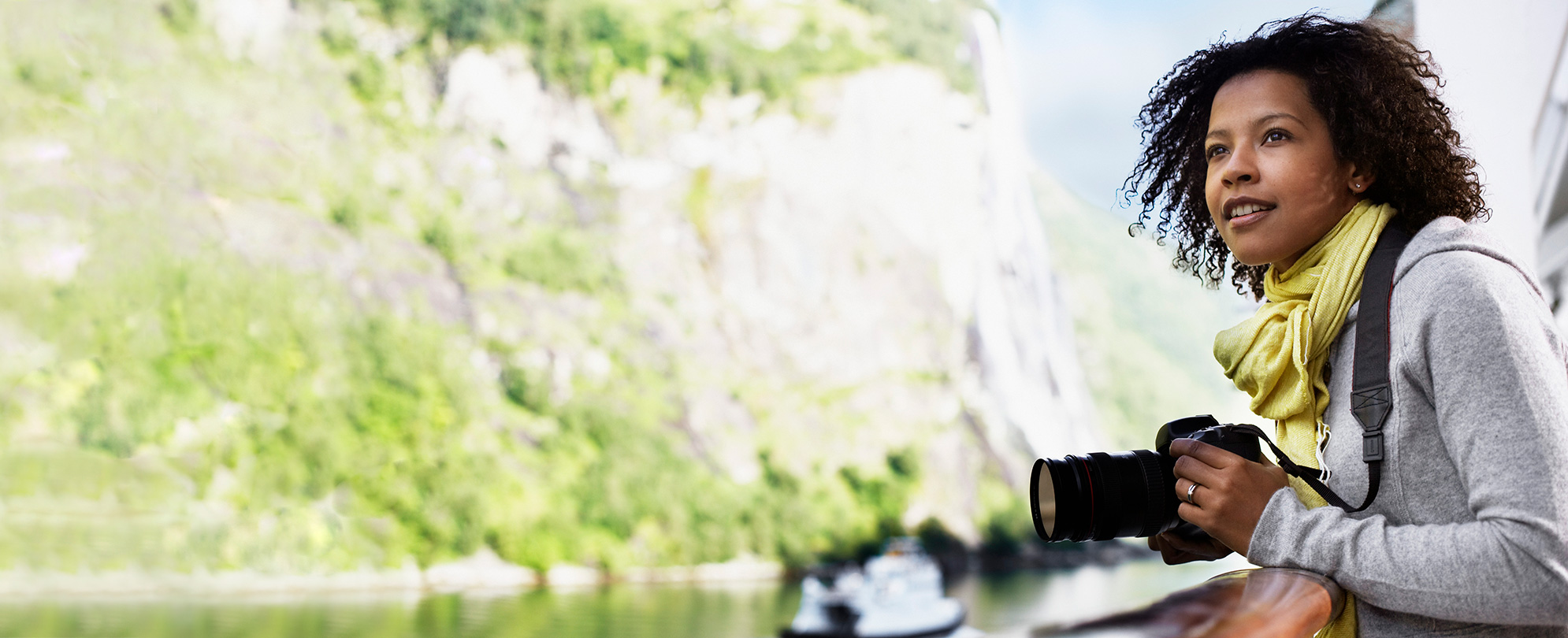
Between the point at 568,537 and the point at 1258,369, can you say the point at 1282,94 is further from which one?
the point at 568,537

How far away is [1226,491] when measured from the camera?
0.44m

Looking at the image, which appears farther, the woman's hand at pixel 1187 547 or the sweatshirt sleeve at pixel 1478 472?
the woman's hand at pixel 1187 547

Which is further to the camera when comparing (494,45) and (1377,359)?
(494,45)

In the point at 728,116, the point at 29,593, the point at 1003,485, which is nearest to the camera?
the point at 29,593

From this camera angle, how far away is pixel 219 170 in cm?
1305

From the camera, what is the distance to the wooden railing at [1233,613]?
0.30 meters

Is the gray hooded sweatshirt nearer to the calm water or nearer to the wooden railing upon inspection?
the wooden railing

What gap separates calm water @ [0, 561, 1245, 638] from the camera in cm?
1089

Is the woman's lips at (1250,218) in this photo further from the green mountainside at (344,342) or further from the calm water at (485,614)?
the green mountainside at (344,342)

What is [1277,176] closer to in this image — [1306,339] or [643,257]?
[1306,339]

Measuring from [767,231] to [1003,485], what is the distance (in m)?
4.69

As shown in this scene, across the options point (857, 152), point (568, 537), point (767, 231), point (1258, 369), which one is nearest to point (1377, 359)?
point (1258, 369)

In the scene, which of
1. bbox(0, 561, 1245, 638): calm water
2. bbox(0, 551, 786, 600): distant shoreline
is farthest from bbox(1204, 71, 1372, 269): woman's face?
bbox(0, 551, 786, 600): distant shoreline

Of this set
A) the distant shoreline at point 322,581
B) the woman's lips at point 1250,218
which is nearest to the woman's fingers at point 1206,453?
the woman's lips at point 1250,218
